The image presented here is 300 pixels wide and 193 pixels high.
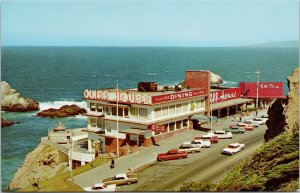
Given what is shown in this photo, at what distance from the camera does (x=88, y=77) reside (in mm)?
196750

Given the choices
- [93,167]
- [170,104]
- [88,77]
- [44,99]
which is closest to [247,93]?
[170,104]

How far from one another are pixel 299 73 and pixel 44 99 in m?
116

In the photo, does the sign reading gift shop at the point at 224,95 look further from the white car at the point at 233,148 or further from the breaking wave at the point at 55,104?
the breaking wave at the point at 55,104

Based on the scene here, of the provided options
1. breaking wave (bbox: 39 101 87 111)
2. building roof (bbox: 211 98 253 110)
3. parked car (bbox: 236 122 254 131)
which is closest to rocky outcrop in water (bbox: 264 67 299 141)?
parked car (bbox: 236 122 254 131)

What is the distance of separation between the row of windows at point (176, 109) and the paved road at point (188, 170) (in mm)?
7912

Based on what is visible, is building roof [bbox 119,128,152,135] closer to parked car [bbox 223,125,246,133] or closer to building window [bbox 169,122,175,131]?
building window [bbox 169,122,175,131]

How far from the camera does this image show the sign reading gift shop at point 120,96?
176ft

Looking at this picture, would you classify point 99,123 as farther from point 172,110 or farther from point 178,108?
point 178,108

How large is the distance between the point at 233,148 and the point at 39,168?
90.6ft

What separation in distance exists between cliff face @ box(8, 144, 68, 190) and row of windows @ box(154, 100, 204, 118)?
1525 cm

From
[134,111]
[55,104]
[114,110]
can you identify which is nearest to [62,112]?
[55,104]

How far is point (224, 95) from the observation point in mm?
71312

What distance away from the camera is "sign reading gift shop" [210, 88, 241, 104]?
222 feet

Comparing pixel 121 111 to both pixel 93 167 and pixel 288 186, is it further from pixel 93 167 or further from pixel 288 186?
pixel 288 186
